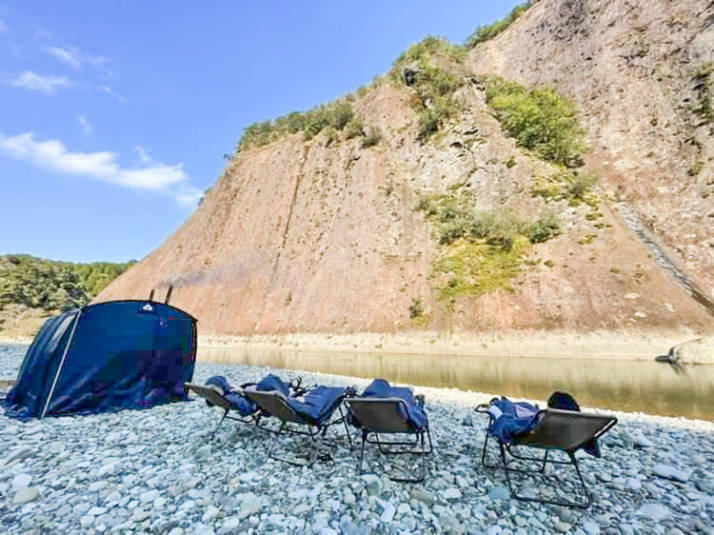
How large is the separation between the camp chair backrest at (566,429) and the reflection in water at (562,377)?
6.70 m

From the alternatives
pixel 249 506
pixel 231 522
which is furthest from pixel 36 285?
pixel 231 522

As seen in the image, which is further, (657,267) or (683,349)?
(657,267)

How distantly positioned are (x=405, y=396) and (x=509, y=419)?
4.21ft

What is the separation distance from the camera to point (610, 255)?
66.9 feet

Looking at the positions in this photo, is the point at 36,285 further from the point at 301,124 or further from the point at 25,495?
the point at 25,495

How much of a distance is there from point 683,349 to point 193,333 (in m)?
18.6

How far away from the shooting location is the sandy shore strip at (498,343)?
16397mm

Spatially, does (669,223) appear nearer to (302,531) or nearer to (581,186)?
(581,186)

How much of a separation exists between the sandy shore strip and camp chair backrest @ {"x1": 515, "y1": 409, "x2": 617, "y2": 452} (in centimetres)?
1634

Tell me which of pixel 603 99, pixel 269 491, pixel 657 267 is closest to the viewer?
pixel 269 491

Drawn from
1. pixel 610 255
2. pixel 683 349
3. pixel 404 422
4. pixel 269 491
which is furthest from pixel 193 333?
pixel 610 255

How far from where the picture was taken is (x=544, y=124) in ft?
96.2

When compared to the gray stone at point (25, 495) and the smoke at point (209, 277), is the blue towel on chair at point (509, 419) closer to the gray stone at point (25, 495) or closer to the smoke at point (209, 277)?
the gray stone at point (25, 495)

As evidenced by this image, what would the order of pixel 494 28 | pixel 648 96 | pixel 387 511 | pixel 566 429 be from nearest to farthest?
pixel 387 511, pixel 566 429, pixel 648 96, pixel 494 28
